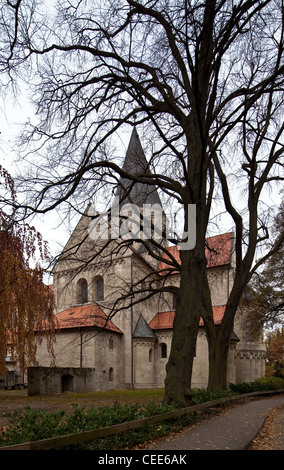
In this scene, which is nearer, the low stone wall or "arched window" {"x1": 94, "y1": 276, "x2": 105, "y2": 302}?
the low stone wall

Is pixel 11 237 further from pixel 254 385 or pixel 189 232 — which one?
pixel 254 385

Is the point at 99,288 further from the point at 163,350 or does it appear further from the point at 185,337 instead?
the point at 185,337

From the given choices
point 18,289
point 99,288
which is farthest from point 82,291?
point 18,289

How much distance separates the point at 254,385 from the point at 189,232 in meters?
12.5

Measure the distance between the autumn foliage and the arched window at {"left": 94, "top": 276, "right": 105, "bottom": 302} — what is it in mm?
16340

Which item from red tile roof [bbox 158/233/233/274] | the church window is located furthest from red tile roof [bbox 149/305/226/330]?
red tile roof [bbox 158/233/233/274]

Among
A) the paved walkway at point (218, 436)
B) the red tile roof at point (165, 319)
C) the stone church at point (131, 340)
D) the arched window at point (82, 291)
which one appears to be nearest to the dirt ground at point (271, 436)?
the paved walkway at point (218, 436)

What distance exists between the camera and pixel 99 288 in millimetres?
35875

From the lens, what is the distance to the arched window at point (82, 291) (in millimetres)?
36656

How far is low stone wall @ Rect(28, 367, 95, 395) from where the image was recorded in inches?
917

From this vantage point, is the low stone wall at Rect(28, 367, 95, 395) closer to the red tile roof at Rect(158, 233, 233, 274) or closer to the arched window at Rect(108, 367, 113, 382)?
the arched window at Rect(108, 367, 113, 382)

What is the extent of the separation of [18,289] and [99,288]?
70.2 feet
